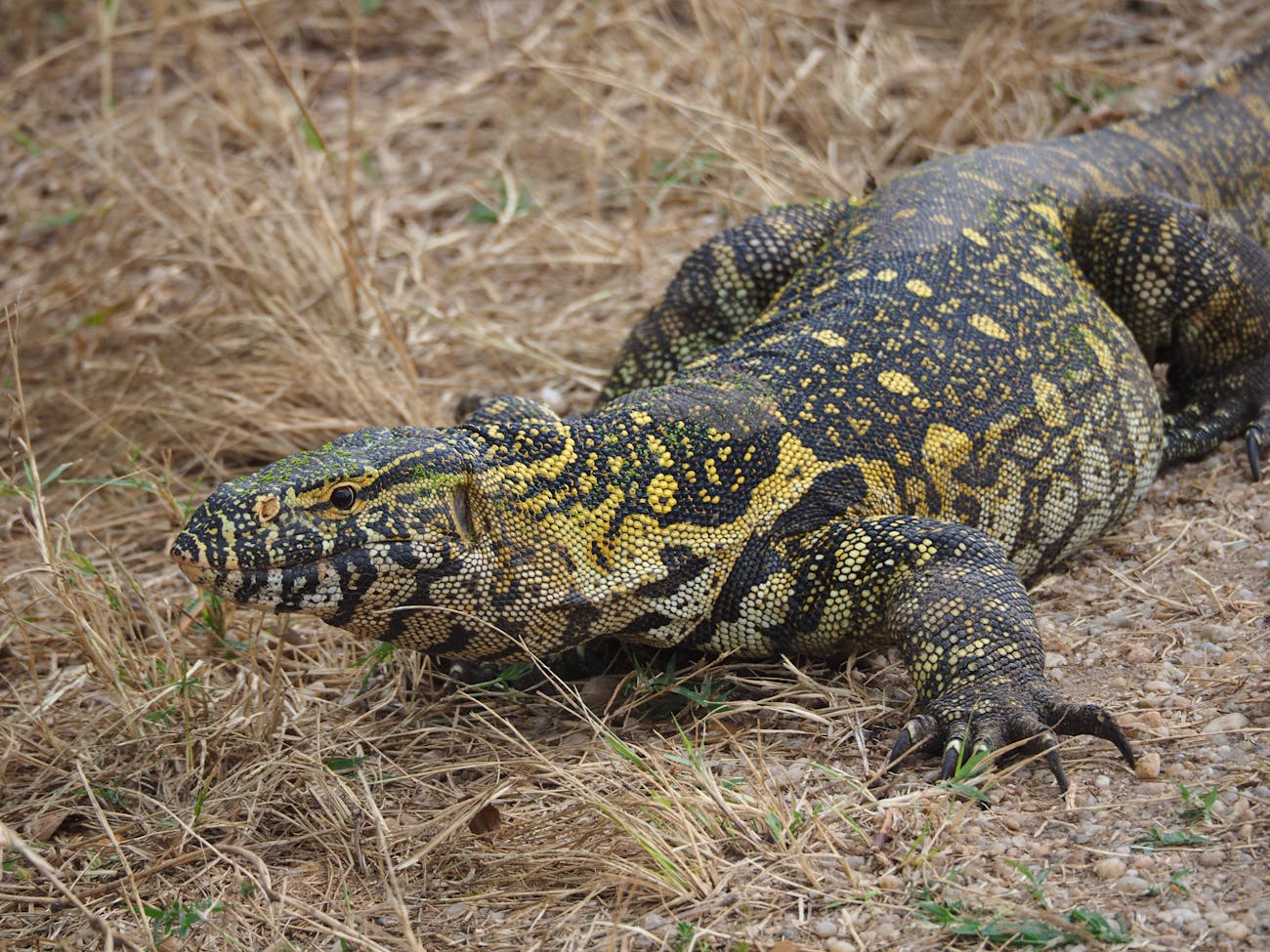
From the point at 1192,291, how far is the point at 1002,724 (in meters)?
2.73

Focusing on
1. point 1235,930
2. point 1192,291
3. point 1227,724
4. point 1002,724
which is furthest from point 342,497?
point 1192,291

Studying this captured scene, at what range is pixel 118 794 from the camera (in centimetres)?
467

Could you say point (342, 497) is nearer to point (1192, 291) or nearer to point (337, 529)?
point (337, 529)

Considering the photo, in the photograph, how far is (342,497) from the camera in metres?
4.05

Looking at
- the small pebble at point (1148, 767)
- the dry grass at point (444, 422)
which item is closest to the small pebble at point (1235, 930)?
the dry grass at point (444, 422)

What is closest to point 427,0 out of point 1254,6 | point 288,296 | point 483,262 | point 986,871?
point 483,262

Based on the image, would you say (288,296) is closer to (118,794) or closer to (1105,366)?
(118,794)

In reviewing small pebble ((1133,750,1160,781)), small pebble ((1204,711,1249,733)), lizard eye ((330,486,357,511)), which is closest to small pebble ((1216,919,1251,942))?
small pebble ((1133,750,1160,781))

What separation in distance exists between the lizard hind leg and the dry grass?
24 centimetres

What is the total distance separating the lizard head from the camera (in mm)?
3945

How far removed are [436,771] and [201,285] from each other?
178 inches

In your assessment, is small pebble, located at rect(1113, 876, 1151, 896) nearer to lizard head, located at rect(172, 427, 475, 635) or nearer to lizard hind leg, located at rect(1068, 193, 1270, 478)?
lizard head, located at rect(172, 427, 475, 635)

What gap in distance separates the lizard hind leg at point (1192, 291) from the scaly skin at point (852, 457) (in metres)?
0.01

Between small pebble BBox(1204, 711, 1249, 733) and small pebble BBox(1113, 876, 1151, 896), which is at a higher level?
small pebble BBox(1204, 711, 1249, 733)
